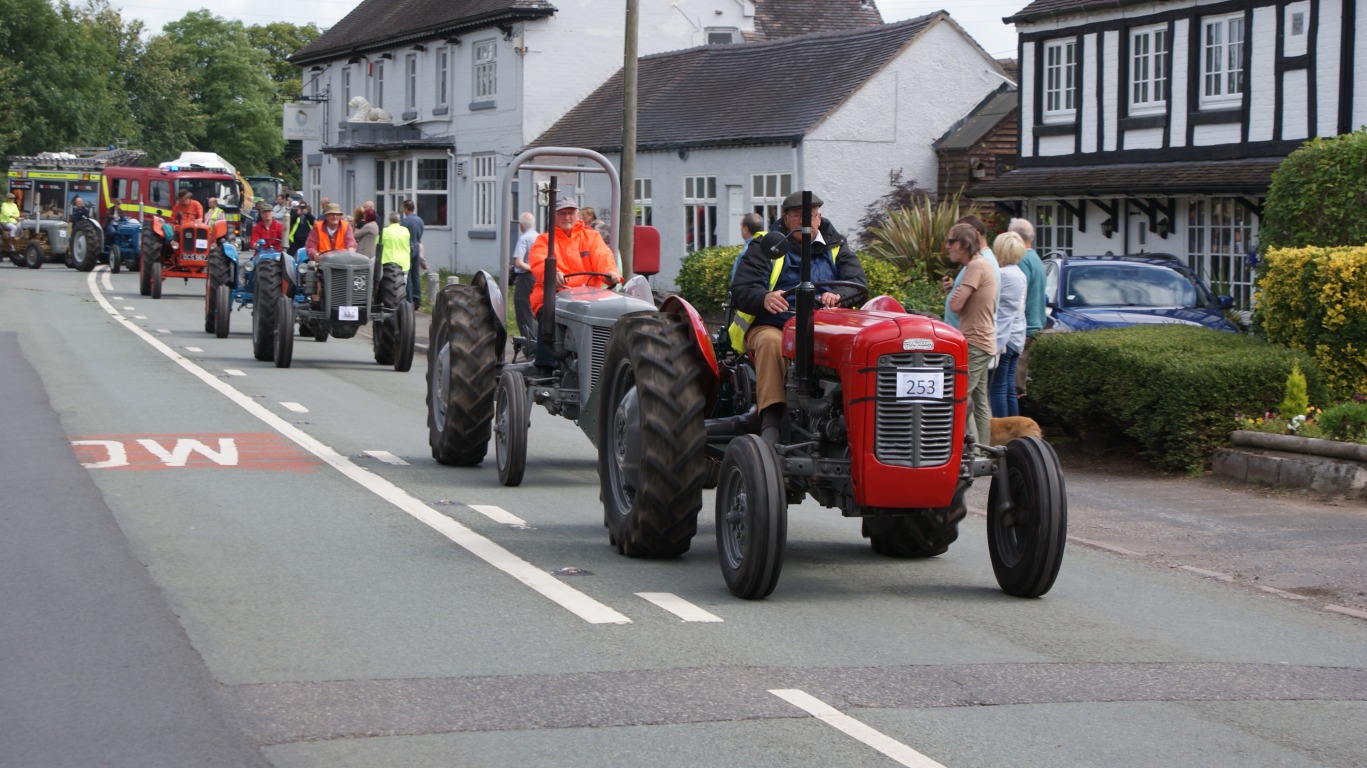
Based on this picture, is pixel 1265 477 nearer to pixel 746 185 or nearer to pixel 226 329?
pixel 226 329

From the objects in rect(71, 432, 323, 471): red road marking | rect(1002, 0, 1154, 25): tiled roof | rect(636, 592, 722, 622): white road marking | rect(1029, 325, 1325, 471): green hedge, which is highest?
rect(1002, 0, 1154, 25): tiled roof

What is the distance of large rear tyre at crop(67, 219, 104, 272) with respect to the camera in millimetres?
45906

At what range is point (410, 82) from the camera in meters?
52.6

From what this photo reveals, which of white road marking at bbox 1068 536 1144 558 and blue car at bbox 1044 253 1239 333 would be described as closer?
white road marking at bbox 1068 536 1144 558

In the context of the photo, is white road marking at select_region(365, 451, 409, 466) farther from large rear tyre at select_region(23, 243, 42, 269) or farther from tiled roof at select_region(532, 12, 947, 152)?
large rear tyre at select_region(23, 243, 42, 269)

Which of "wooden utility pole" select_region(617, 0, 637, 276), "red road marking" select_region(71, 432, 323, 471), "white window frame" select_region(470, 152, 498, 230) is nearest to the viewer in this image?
"red road marking" select_region(71, 432, 323, 471)

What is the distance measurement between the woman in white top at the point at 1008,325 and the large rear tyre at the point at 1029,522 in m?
5.40

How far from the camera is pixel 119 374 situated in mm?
20062

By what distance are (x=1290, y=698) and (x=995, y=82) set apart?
31800mm

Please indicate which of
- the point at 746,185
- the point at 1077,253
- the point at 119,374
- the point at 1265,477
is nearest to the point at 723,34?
the point at 746,185

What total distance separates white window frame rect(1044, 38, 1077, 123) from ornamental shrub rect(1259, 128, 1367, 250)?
47.1 feet

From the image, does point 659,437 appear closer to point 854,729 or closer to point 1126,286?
point 854,729

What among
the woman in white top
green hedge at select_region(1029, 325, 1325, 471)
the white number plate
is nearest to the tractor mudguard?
the white number plate

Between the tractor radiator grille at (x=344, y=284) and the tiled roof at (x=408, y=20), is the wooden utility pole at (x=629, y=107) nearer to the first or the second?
→ the tractor radiator grille at (x=344, y=284)
